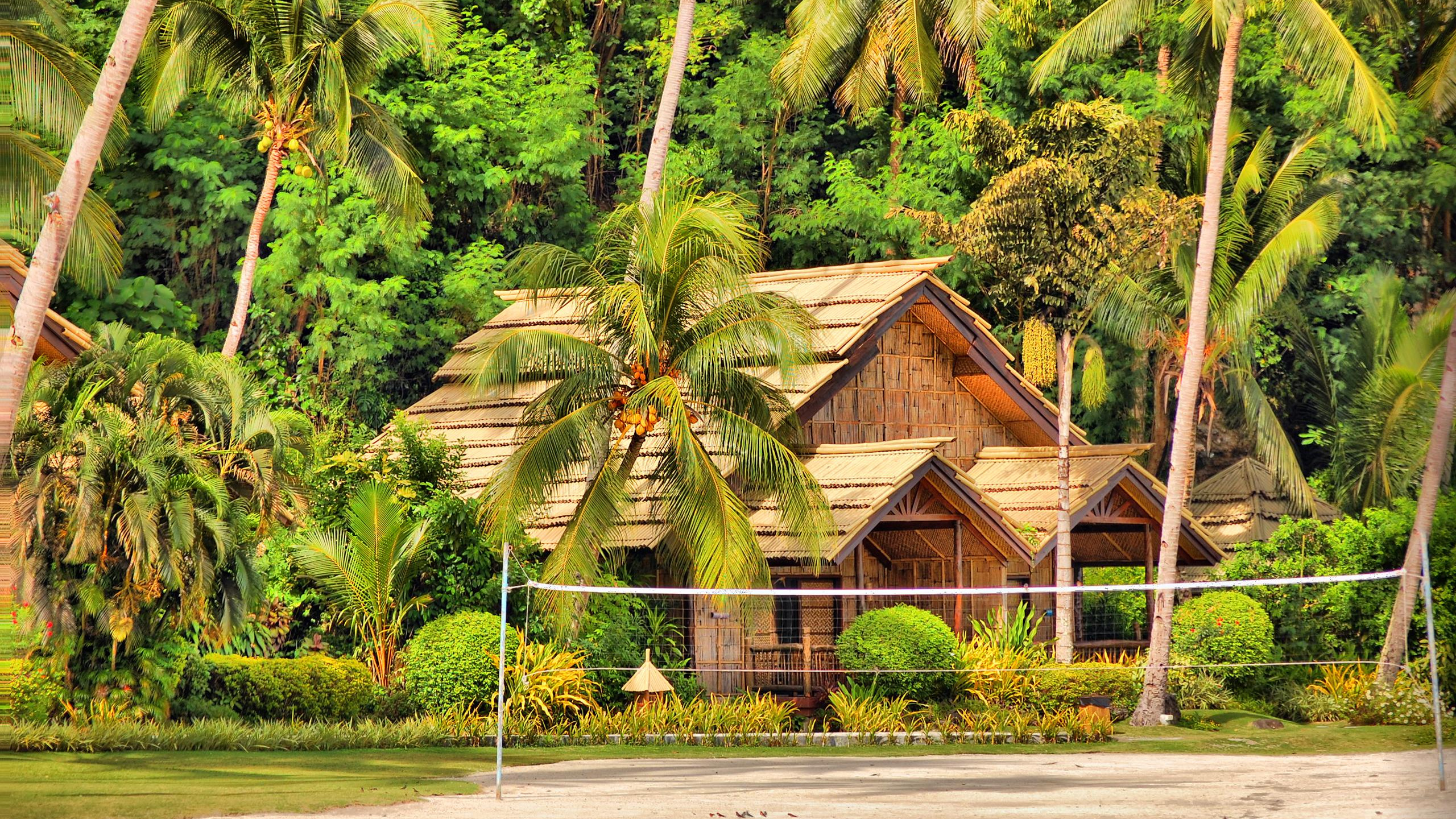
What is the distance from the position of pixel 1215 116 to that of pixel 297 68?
1273 cm

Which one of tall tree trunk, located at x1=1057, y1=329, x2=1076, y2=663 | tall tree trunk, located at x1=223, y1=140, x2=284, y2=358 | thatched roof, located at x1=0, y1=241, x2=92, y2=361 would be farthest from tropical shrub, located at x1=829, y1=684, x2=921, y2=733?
tall tree trunk, located at x1=223, y1=140, x2=284, y2=358

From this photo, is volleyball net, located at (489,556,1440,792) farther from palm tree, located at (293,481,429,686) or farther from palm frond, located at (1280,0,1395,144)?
palm frond, located at (1280,0,1395,144)

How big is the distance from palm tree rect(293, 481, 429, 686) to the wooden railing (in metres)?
4.76

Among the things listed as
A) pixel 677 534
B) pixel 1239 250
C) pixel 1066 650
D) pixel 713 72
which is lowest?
pixel 1066 650

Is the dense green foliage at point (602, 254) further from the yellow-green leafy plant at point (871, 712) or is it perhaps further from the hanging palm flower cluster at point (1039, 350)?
the yellow-green leafy plant at point (871, 712)

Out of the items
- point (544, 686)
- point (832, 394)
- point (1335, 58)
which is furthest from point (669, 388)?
point (1335, 58)

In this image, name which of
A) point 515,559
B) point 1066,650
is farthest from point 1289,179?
point 515,559

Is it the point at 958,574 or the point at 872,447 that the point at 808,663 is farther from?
the point at 872,447

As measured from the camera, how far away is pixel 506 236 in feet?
104

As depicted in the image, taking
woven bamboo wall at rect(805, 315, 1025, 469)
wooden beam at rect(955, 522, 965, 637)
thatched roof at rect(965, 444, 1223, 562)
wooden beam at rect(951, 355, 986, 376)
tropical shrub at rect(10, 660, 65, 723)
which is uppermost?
wooden beam at rect(951, 355, 986, 376)

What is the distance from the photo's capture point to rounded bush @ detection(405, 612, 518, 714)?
749 inches

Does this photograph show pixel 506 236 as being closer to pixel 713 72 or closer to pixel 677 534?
pixel 713 72

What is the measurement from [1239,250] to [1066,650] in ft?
19.7

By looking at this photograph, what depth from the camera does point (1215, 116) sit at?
21156 mm
